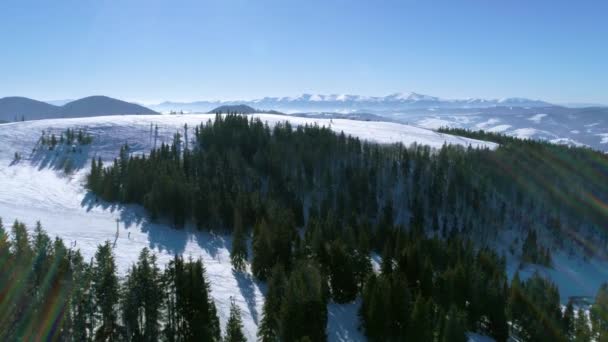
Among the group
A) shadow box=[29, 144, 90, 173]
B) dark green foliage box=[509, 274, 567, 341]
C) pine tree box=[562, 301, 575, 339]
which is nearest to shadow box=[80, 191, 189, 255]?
shadow box=[29, 144, 90, 173]

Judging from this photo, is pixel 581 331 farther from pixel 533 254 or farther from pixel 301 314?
pixel 533 254

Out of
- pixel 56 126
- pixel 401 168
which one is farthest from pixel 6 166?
pixel 401 168

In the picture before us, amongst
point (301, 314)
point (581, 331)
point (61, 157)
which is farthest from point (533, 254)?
point (61, 157)

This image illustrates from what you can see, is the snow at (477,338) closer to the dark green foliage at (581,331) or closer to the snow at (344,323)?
the dark green foliage at (581,331)

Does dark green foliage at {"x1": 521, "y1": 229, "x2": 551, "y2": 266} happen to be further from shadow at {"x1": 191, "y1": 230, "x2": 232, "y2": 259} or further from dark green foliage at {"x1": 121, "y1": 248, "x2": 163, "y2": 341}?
dark green foliage at {"x1": 121, "y1": 248, "x2": 163, "y2": 341}

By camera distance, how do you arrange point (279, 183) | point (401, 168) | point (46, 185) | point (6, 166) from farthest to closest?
point (401, 168)
point (279, 183)
point (6, 166)
point (46, 185)

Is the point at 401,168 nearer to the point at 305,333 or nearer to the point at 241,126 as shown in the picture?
the point at 241,126

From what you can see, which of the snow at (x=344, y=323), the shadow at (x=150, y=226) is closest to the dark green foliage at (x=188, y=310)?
the snow at (x=344, y=323)
